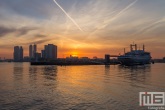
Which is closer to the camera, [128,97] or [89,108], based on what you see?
[89,108]

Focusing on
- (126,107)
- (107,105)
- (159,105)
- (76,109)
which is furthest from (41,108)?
(159,105)

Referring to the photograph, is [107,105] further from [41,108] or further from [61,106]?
[41,108]

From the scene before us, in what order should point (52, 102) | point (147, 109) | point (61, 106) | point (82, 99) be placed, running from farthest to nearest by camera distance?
point (82, 99) < point (52, 102) < point (61, 106) < point (147, 109)

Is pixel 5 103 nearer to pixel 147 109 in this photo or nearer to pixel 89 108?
pixel 89 108

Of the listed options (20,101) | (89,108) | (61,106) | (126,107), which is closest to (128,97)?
(126,107)

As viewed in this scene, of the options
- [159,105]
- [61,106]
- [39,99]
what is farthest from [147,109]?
[39,99]

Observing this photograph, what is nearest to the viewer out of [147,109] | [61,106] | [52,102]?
[147,109]

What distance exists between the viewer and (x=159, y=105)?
25859mm

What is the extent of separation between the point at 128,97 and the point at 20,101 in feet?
51.5

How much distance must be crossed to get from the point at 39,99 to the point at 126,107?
1242 cm

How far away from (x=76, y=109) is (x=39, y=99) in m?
7.89

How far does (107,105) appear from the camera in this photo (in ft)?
87.2

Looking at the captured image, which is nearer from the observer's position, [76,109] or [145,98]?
[76,109]

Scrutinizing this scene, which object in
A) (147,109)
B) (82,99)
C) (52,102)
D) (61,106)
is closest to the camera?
(147,109)
